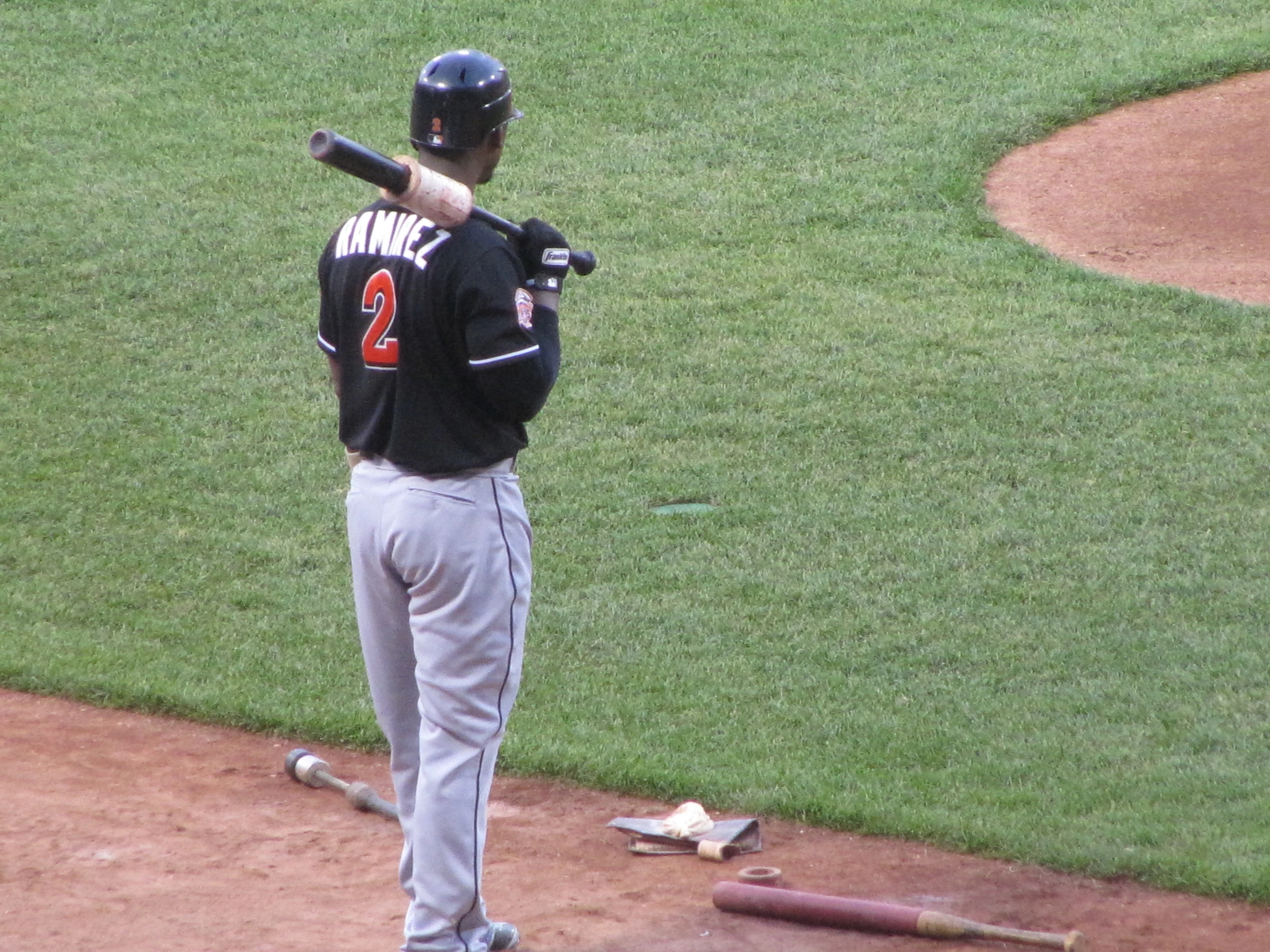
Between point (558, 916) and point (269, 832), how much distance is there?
3.33 feet

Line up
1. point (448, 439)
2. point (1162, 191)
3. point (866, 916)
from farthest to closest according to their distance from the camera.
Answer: point (1162, 191) → point (866, 916) → point (448, 439)

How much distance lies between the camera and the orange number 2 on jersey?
11.7 feet

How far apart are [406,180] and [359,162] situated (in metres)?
0.12

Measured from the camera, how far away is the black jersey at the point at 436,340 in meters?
3.50

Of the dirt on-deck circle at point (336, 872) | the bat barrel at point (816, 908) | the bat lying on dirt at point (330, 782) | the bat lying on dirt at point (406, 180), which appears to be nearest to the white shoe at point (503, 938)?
the dirt on-deck circle at point (336, 872)

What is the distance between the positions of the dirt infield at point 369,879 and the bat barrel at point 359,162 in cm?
181

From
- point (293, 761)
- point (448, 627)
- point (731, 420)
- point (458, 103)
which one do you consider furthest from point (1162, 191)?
point (448, 627)

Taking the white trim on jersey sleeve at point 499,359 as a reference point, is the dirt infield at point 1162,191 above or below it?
above

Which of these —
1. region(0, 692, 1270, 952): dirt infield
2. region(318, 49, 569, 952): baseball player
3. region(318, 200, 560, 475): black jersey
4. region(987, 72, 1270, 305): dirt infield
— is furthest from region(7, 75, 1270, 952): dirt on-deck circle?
region(987, 72, 1270, 305): dirt infield

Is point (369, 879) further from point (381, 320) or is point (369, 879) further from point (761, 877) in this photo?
point (381, 320)

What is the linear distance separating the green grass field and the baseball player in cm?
152

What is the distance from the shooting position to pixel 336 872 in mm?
4508

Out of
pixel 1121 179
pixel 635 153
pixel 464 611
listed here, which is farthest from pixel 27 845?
pixel 1121 179

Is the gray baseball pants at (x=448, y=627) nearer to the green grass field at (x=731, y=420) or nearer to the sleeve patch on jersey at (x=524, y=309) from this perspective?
the sleeve patch on jersey at (x=524, y=309)
